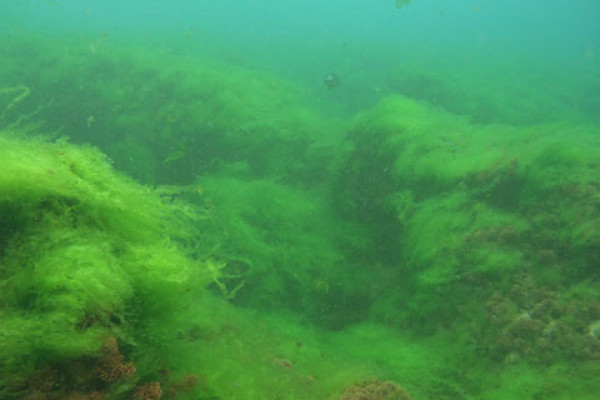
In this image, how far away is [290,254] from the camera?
6453 millimetres

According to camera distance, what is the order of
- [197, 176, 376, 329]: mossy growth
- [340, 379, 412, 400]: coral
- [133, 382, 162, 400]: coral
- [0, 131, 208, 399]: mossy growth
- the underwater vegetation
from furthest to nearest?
[197, 176, 376, 329]: mossy growth, [340, 379, 412, 400]: coral, the underwater vegetation, [133, 382, 162, 400]: coral, [0, 131, 208, 399]: mossy growth

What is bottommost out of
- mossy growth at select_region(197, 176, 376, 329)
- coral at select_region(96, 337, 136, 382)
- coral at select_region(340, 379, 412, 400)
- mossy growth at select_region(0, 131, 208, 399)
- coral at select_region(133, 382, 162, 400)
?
mossy growth at select_region(197, 176, 376, 329)

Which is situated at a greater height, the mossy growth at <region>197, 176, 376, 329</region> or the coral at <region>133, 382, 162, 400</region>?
the coral at <region>133, 382, 162, 400</region>

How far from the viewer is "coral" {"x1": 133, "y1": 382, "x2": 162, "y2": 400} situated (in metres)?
2.02

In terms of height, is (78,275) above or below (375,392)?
above

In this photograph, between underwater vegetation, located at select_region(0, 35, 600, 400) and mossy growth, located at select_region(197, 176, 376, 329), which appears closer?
underwater vegetation, located at select_region(0, 35, 600, 400)

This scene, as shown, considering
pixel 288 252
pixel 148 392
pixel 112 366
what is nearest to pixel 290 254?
pixel 288 252

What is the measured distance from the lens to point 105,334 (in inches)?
78.5

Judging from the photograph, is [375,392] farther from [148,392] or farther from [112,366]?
[112,366]

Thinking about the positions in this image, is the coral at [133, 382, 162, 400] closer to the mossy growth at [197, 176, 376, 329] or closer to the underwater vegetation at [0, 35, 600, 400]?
the underwater vegetation at [0, 35, 600, 400]

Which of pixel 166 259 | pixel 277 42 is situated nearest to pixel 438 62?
pixel 277 42

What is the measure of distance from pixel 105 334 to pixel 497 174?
237 inches

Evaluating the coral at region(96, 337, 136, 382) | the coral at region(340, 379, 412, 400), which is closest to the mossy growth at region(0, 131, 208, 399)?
the coral at region(96, 337, 136, 382)

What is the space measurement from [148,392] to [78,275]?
0.81 metres
